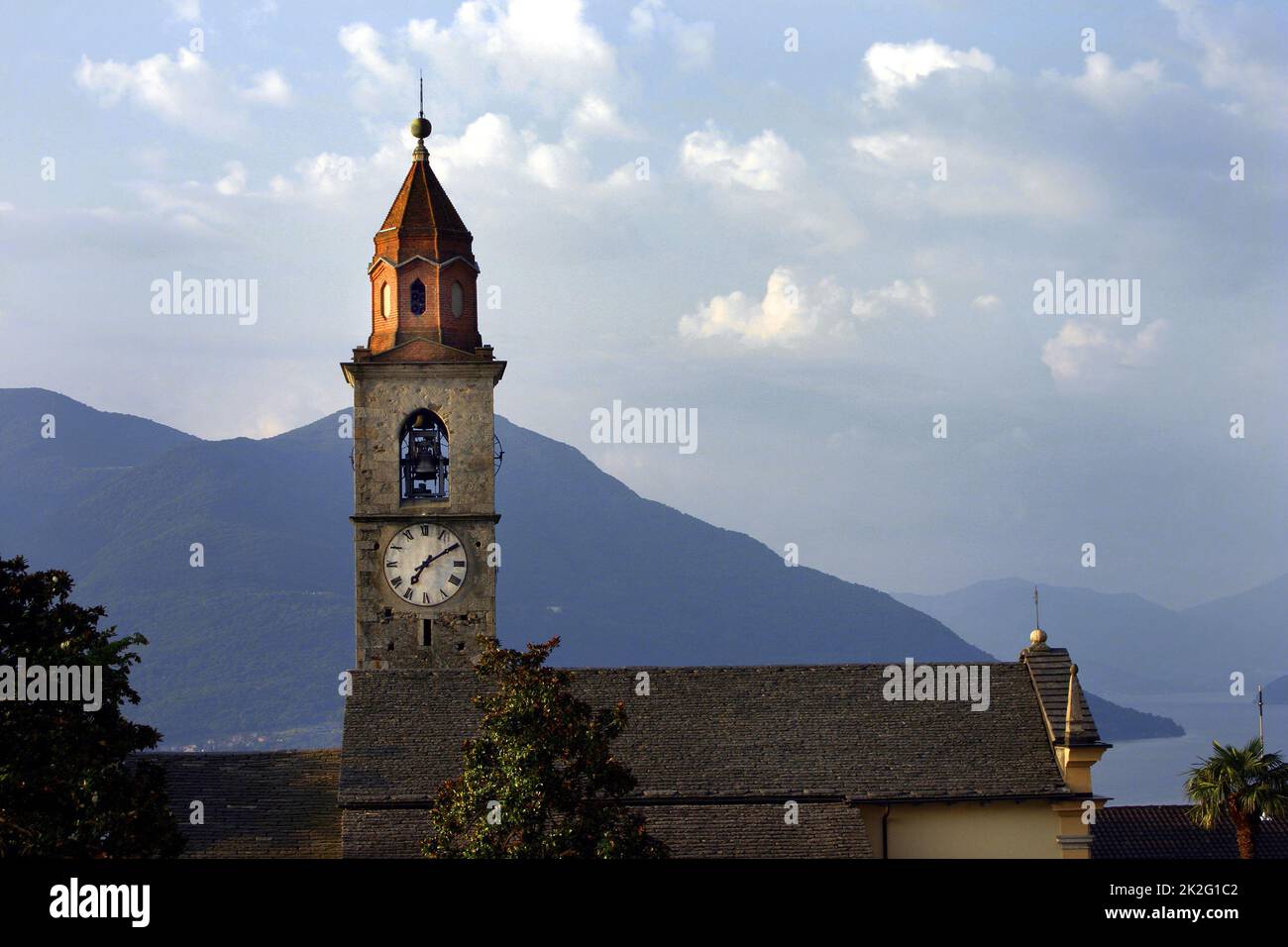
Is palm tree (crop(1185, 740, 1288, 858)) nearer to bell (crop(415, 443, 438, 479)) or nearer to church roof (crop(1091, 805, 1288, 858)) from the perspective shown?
church roof (crop(1091, 805, 1288, 858))

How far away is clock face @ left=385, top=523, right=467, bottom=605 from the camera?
4494 centimetres

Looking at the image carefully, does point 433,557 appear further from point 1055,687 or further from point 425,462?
point 1055,687

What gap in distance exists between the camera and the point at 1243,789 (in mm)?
50750

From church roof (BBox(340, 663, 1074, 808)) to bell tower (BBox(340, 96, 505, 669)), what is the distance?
6.83ft

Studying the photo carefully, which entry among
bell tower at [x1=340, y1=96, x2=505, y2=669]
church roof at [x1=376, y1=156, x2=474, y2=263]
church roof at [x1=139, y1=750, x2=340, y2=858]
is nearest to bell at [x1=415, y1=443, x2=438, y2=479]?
bell tower at [x1=340, y1=96, x2=505, y2=669]

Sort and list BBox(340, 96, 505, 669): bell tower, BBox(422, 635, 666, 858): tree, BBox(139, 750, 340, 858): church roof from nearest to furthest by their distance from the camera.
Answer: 1. BBox(422, 635, 666, 858): tree
2. BBox(139, 750, 340, 858): church roof
3. BBox(340, 96, 505, 669): bell tower

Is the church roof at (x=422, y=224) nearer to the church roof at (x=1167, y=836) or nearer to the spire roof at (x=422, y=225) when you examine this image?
the spire roof at (x=422, y=225)

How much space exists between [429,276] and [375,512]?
6.02m

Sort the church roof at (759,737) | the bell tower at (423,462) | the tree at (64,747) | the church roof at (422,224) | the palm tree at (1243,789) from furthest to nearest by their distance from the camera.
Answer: the palm tree at (1243,789) → the church roof at (422,224) → the bell tower at (423,462) → the church roof at (759,737) → the tree at (64,747)

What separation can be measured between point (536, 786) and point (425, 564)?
1365cm

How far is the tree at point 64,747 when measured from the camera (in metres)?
29.0

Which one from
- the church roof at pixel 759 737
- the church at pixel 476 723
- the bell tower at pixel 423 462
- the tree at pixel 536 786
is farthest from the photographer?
the bell tower at pixel 423 462

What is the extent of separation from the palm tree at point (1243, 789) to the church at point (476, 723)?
10.2 m

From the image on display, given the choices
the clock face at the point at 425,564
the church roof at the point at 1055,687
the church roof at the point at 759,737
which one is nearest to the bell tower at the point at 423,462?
the clock face at the point at 425,564
